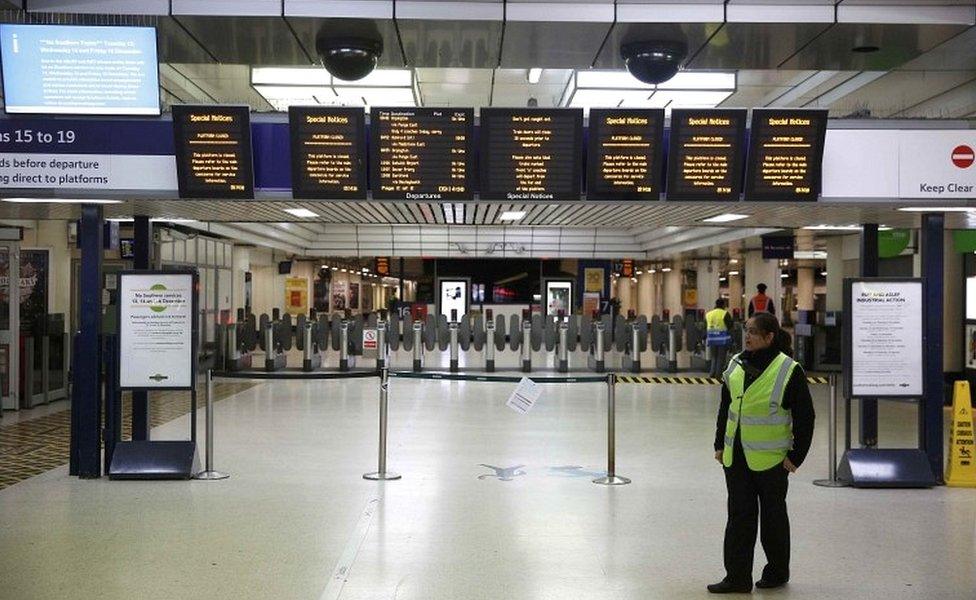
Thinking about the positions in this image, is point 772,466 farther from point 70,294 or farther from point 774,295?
point 774,295

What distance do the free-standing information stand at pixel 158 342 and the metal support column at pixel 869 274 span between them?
5835mm

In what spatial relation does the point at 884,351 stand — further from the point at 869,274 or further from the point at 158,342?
the point at 158,342

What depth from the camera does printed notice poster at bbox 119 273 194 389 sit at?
8.08 metres

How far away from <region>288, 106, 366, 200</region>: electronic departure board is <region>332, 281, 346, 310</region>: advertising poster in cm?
2878

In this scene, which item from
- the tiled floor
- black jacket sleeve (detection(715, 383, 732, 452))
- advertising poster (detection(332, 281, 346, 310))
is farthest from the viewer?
advertising poster (detection(332, 281, 346, 310))

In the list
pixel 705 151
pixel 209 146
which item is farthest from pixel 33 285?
pixel 705 151

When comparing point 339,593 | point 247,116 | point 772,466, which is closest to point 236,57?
point 247,116

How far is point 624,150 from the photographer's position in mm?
7652

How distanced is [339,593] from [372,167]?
3.73 meters

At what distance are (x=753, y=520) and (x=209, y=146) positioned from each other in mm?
4939

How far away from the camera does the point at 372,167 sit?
7637 mm

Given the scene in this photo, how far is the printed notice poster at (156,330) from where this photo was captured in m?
8.08

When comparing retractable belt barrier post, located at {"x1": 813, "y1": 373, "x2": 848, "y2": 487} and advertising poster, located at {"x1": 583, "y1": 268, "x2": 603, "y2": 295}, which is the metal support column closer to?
retractable belt barrier post, located at {"x1": 813, "y1": 373, "x2": 848, "y2": 487}

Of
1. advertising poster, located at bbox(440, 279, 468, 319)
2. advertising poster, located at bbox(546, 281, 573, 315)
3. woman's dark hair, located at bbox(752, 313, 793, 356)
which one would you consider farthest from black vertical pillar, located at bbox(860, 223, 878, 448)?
advertising poster, located at bbox(546, 281, 573, 315)
